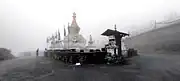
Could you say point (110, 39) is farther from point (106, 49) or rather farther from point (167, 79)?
point (167, 79)

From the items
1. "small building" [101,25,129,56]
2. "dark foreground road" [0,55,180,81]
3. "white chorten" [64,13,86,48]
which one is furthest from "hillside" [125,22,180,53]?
"dark foreground road" [0,55,180,81]

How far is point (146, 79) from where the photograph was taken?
834 cm

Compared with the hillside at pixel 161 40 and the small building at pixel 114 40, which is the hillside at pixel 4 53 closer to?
the small building at pixel 114 40

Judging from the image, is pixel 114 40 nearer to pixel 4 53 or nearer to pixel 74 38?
pixel 74 38

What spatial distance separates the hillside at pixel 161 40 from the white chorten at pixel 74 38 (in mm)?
18624

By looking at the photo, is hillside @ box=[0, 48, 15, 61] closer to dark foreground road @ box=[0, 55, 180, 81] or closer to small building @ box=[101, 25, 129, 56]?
dark foreground road @ box=[0, 55, 180, 81]

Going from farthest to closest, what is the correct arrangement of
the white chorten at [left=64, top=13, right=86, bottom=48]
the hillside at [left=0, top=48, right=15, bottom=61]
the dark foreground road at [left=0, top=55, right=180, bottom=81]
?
1. the hillside at [left=0, top=48, right=15, bottom=61]
2. the white chorten at [left=64, top=13, right=86, bottom=48]
3. the dark foreground road at [left=0, top=55, right=180, bottom=81]

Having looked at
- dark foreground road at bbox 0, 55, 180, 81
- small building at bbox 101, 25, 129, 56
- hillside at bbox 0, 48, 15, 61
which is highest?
small building at bbox 101, 25, 129, 56

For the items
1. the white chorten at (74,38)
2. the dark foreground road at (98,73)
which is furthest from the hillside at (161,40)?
the dark foreground road at (98,73)

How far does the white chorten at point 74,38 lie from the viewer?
82.6 feet

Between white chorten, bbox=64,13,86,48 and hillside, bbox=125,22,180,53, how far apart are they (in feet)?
61.1

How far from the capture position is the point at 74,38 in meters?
26.0

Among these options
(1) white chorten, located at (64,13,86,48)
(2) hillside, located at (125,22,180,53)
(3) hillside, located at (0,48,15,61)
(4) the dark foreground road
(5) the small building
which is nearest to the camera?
(4) the dark foreground road

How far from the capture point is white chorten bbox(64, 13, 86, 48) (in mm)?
25188
